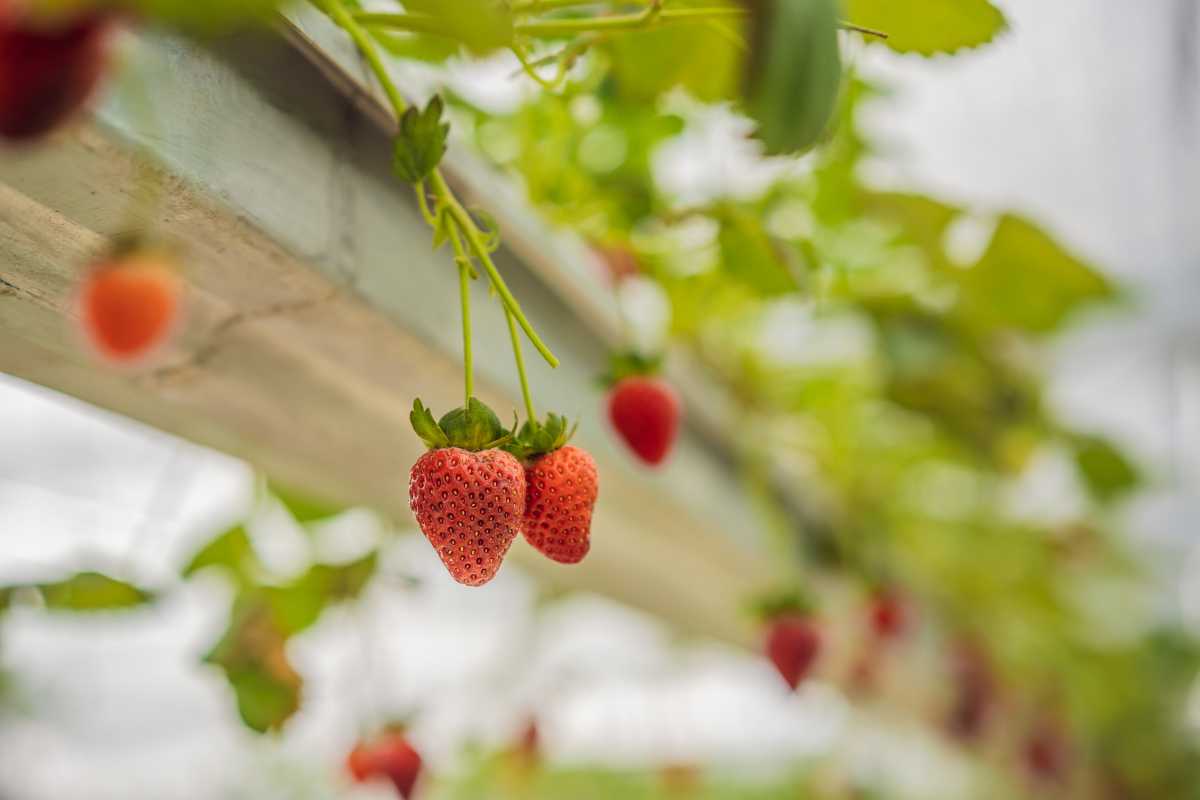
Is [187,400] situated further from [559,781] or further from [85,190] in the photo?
[559,781]

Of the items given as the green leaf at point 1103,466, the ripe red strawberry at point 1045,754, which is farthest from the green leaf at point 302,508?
the ripe red strawberry at point 1045,754

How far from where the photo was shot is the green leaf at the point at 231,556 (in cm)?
116

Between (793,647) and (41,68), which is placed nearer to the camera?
(41,68)

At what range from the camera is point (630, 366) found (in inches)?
28.4

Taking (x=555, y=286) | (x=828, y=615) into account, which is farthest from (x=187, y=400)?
(x=828, y=615)

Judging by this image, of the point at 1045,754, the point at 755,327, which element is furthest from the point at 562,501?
the point at 1045,754

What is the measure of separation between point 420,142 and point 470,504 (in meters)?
0.17

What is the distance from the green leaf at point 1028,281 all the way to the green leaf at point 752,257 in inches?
13.6

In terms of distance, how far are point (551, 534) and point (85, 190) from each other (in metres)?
0.25

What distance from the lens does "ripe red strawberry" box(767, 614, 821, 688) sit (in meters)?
0.99

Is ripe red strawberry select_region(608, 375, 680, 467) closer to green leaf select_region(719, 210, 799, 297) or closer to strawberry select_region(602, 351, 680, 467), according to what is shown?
strawberry select_region(602, 351, 680, 467)

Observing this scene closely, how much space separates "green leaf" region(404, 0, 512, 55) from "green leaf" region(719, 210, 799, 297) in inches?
21.5

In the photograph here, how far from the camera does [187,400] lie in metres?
0.71

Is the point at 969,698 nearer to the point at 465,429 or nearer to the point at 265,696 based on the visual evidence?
the point at 265,696
